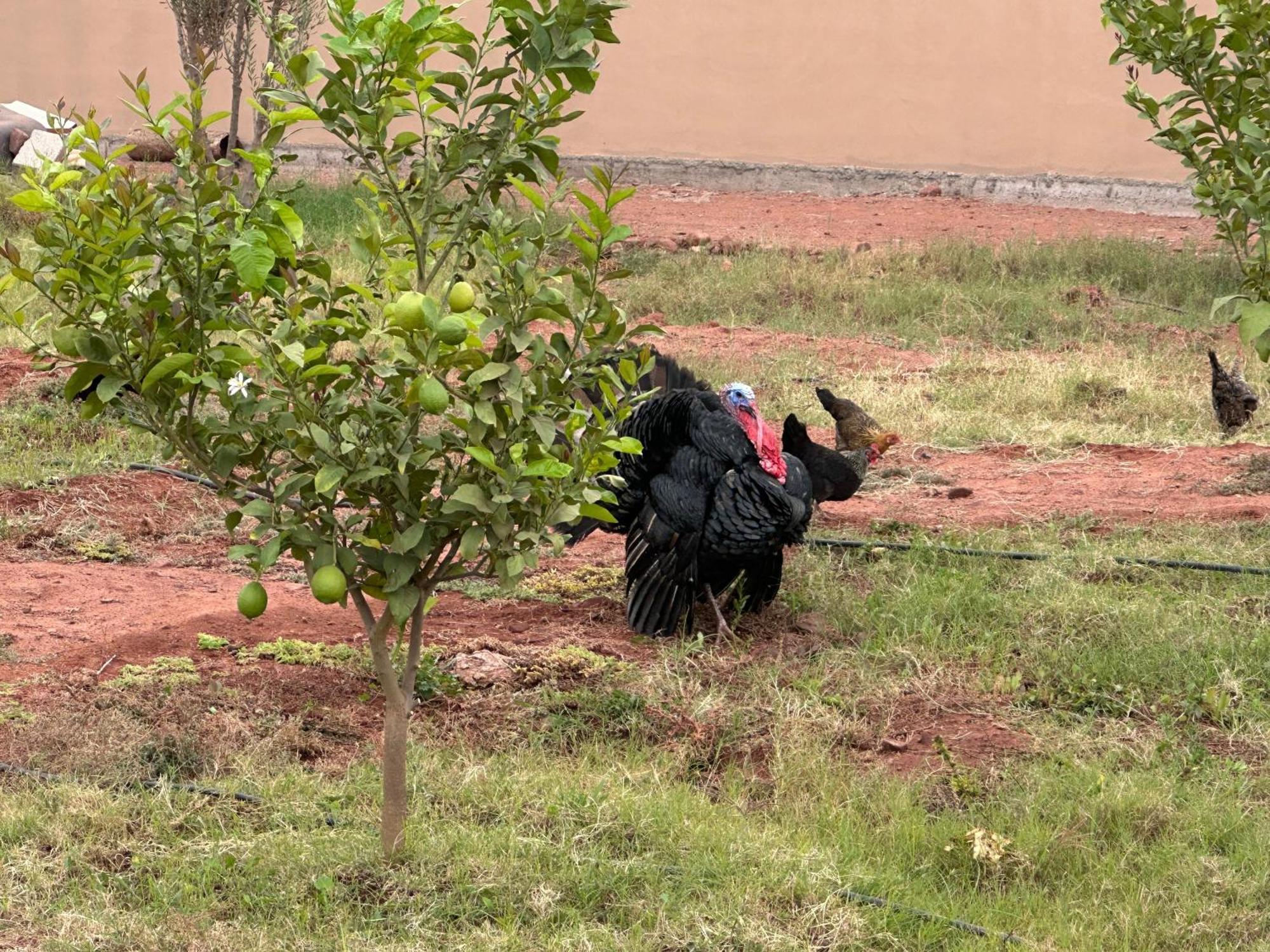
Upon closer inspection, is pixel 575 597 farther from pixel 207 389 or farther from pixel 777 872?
pixel 207 389

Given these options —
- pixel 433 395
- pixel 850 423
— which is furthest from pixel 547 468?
pixel 850 423

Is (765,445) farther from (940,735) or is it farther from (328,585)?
(328,585)

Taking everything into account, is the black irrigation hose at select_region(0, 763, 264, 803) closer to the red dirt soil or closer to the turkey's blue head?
the turkey's blue head

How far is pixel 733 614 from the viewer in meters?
6.08

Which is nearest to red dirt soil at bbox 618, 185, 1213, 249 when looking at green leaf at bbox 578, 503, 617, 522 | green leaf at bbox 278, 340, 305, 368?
green leaf at bbox 578, 503, 617, 522

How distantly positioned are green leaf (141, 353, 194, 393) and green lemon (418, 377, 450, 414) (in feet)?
1.75

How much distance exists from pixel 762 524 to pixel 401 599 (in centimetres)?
245

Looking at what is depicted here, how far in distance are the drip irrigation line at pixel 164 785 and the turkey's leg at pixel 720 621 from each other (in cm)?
212

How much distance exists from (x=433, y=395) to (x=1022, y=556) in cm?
407

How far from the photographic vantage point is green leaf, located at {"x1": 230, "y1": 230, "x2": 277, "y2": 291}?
120 inches

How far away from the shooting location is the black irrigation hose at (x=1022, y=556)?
20.3 feet

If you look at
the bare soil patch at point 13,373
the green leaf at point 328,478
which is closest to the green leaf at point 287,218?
the green leaf at point 328,478

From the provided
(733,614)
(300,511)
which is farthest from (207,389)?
(733,614)

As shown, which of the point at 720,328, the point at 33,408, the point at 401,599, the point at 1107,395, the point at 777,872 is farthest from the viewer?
the point at 720,328
